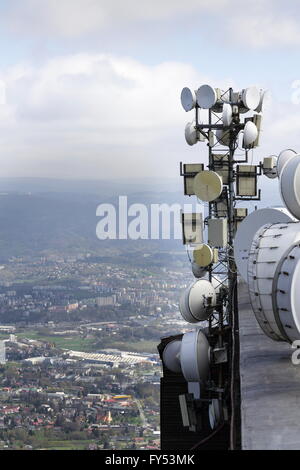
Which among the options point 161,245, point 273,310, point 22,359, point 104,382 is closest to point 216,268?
point 273,310

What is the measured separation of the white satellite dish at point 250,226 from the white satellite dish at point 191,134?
22.1 ft

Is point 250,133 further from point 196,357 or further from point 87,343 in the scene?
point 87,343

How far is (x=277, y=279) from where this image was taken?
9562 millimetres

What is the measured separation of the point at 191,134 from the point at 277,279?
12157mm

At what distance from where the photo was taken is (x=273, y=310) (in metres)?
9.79

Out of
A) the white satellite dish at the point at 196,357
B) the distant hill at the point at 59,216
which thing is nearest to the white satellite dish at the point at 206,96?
the white satellite dish at the point at 196,357

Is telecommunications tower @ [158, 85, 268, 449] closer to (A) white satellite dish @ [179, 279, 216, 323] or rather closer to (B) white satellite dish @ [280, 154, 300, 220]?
(A) white satellite dish @ [179, 279, 216, 323]

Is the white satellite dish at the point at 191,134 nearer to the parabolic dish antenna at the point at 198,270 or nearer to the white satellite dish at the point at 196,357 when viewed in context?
the parabolic dish antenna at the point at 198,270

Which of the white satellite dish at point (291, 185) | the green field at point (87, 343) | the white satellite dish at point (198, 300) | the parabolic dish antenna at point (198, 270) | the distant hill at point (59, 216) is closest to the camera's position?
the white satellite dish at point (291, 185)

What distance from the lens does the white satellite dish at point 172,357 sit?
59.7 feet

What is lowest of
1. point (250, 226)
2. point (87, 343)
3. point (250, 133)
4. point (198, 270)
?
point (87, 343)

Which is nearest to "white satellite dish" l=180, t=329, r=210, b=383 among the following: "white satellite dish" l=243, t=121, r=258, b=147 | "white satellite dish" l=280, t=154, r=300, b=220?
"white satellite dish" l=280, t=154, r=300, b=220

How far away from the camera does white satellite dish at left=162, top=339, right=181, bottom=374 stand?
18188 millimetres

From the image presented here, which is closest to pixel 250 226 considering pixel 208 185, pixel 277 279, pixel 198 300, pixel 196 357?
pixel 196 357
